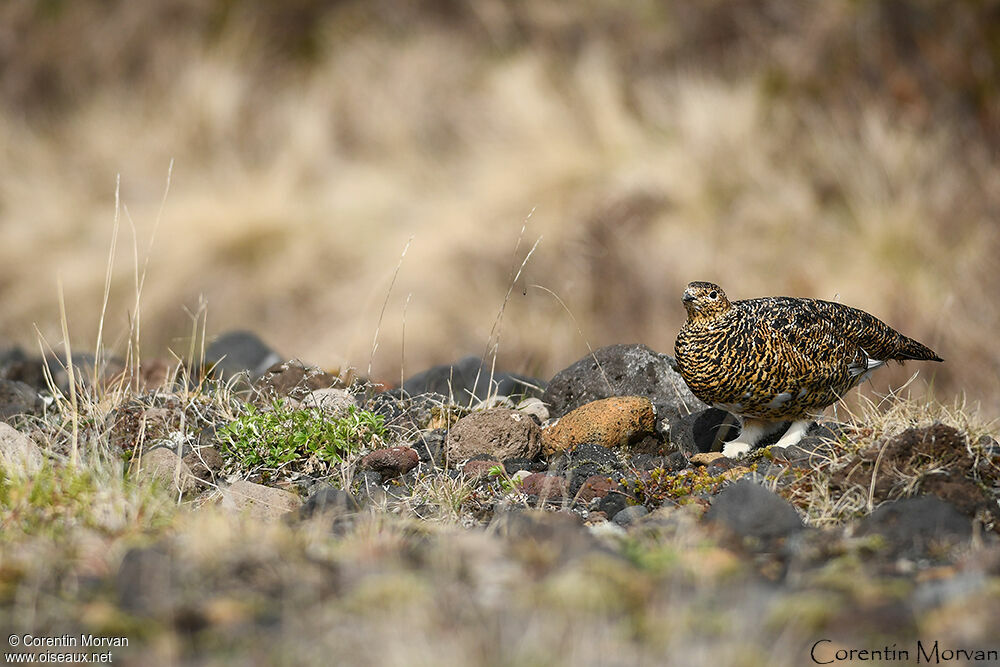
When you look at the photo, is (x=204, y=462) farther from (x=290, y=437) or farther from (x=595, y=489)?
(x=595, y=489)

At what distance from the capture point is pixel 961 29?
27.6 feet

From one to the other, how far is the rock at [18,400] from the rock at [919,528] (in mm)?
3627

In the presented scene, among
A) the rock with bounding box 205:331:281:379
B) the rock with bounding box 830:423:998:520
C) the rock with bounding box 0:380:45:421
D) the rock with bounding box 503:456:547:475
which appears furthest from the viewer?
the rock with bounding box 205:331:281:379

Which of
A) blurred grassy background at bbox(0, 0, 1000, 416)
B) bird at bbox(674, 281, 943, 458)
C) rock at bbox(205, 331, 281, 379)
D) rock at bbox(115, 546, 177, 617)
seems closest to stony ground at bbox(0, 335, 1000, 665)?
rock at bbox(115, 546, 177, 617)

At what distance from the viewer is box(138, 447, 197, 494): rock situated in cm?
400

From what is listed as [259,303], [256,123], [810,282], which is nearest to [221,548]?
[810,282]

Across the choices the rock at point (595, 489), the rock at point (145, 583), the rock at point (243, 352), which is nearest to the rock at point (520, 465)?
the rock at point (595, 489)

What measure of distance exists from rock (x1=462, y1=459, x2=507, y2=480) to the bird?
2.72 feet

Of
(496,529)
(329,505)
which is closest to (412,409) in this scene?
(329,505)

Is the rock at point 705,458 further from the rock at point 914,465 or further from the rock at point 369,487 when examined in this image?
the rock at point 369,487

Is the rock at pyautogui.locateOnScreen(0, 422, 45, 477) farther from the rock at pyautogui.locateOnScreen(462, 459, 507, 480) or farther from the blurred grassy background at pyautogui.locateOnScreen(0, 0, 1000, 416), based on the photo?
the blurred grassy background at pyautogui.locateOnScreen(0, 0, 1000, 416)

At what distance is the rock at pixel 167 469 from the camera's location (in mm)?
4004

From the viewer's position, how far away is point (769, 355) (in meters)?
3.88

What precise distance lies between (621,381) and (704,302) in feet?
3.44
